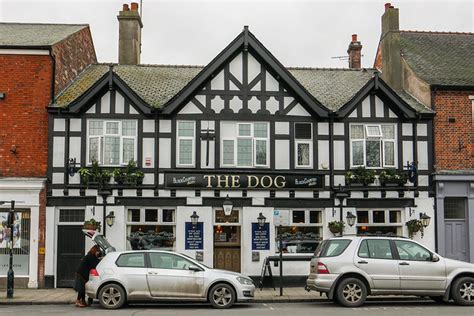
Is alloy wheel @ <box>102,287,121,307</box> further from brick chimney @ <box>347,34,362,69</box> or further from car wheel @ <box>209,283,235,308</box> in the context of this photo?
brick chimney @ <box>347,34,362,69</box>

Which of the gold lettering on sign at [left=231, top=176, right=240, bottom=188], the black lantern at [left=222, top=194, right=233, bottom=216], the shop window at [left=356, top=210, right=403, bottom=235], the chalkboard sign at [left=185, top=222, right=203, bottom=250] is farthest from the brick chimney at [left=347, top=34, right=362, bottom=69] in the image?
the chalkboard sign at [left=185, top=222, right=203, bottom=250]

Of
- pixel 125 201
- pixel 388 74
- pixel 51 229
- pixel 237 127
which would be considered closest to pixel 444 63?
pixel 388 74

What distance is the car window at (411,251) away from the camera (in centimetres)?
1606

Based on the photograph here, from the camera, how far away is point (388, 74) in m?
25.0

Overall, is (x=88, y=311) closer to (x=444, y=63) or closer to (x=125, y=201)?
(x=125, y=201)

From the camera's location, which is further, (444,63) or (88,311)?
(444,63)

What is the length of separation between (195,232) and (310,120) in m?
5.56

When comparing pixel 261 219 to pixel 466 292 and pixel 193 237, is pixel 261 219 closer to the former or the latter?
pixel 193 237

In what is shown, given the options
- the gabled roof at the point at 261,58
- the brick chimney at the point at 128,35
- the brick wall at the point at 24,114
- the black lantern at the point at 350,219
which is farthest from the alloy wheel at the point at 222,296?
the brick chimney at the point at 128,35

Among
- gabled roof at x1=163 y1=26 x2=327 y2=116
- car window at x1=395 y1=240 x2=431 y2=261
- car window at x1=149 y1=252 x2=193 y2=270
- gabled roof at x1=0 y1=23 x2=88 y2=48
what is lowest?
car window at x1=149 y1=252 x2=193 y2=270

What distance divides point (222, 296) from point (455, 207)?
1034cm

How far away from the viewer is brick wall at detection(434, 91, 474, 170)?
71.6 ft

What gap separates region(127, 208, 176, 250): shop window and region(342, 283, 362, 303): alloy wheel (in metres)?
7.13

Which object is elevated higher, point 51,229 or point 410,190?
point 410,190
